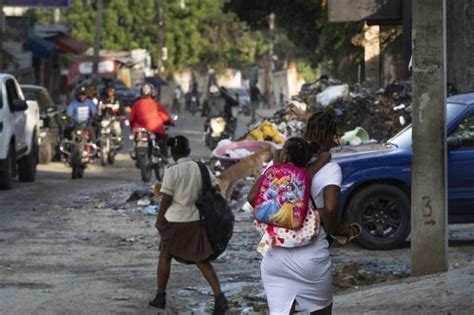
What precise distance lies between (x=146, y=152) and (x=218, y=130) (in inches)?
359

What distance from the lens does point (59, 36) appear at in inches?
2613

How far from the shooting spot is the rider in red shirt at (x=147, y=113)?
80.2 feet

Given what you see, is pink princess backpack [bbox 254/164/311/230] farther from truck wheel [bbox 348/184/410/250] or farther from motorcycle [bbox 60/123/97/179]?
motorcycle [bbox 60/123/97/179]

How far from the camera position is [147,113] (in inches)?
963

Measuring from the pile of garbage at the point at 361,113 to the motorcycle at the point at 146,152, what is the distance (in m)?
1.64

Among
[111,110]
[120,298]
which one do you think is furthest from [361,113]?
[120,298]

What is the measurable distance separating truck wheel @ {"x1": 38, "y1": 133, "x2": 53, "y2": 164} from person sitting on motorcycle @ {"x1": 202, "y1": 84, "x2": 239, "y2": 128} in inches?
165

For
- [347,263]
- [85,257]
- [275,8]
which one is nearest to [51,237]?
[85,257]

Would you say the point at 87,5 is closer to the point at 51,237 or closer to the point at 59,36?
the point at 59,36

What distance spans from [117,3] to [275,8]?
55.1 m

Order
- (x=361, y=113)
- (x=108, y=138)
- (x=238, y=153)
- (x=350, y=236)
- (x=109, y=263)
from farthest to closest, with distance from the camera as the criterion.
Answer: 1. (x=108, y=138)
2. (x=361, y=113)
3. (x=238, y=153)
4. (x=109, y=263)
5. (x=350, y=236)

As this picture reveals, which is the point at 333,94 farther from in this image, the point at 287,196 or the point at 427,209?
the point at 287,196

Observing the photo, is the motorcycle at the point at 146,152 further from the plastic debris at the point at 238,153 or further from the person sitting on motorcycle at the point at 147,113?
the plastic debris at the point at 238,153

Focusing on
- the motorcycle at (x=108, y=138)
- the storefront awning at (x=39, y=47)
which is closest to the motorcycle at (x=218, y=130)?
the motorcycle at (x=108, y=138)
